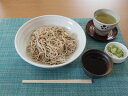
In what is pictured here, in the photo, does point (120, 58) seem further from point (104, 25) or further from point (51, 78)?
point (51, 78)

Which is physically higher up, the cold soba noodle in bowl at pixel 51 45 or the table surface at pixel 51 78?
the cold soba noodle in bowl at pixel 51 45

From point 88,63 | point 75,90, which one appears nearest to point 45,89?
point 75,90

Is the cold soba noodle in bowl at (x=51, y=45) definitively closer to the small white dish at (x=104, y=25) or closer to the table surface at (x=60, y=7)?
the small white dish at (x=104, y=25)

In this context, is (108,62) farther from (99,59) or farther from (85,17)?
(85,17)

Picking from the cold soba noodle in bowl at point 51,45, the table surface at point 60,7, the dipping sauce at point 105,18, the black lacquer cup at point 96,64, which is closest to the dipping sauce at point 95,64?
the black lacquer cup at point 96,64

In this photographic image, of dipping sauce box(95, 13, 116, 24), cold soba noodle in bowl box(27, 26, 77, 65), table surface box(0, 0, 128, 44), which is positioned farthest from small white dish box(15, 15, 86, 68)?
table surface box(0, 0, 128, 44)

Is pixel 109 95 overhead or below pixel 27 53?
below
